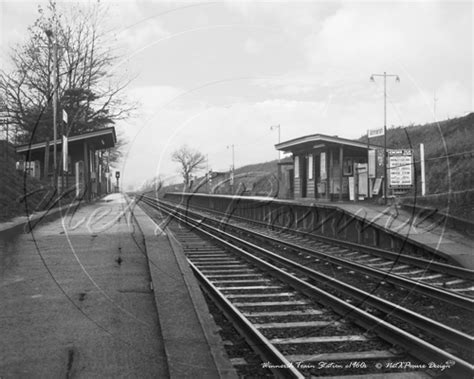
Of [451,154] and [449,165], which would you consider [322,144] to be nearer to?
[451,154]

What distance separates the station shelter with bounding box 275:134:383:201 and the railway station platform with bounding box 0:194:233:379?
14.2 metres

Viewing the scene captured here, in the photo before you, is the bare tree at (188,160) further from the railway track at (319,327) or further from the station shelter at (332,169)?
the station shelter at (332,169)

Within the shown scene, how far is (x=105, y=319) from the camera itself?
4.99 meters

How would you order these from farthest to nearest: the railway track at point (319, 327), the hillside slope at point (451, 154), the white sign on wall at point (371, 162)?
1. the white sign on wall at point (371, 162)
2. the hillside slope at point (451, 154)
3. the railway track at point (319, 327)

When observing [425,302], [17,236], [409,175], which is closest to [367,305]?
[425,302]

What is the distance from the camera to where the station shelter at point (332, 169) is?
894 inches

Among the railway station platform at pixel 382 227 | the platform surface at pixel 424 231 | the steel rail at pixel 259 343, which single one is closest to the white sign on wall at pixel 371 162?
the railway station platform at pixel 382 227

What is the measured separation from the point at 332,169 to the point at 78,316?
20850 mm

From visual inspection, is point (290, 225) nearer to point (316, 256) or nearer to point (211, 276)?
point (316, 256)

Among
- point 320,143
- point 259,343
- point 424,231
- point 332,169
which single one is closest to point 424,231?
point 424,231

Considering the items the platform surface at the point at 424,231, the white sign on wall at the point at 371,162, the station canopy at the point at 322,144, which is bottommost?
the platform surface at the point at 424,231

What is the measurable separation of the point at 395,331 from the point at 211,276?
13.7 ft

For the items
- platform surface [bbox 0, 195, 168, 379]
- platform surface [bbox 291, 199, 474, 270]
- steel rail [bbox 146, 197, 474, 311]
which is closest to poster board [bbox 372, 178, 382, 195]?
platform surface [bbox 291, 199, 474, 270]

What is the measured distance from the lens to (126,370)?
3633 millimetres
